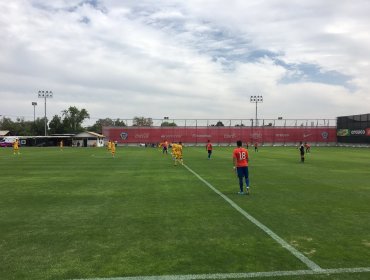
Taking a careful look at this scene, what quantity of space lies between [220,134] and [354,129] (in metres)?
29.8

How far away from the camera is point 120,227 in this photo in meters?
8.18

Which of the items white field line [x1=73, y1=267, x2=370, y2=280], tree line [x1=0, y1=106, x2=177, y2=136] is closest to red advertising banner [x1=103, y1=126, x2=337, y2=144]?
tree line [x1=0, y1=106, x2=177, y2=136]

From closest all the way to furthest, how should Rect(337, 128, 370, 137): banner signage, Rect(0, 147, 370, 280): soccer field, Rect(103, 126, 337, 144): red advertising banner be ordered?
Rect(0, 147, 370, 280): soccer field < Rect(337, 128, 370, 137): banner signage < Rect(103, 126, 337, 144): red advertising banner

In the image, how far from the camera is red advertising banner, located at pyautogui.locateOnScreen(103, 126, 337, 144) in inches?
3625

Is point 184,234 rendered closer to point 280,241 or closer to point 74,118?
point 280,241

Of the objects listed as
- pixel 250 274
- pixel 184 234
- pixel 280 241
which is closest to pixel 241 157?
pixel 184 234

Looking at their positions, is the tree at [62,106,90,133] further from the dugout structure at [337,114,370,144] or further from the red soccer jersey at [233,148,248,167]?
the red soccer jersey at [233,148,248,167]

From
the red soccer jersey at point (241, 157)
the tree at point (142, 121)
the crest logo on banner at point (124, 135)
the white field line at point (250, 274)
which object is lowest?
the white field line at point (250, 274)

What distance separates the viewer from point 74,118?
138750 millimetres

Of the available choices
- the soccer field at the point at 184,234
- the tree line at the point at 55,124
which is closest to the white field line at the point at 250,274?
the soccer field at the point at 184,234

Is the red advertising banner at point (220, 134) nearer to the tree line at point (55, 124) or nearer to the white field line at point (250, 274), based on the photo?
the tree line at point (55, 124)

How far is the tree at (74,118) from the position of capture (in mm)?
132875

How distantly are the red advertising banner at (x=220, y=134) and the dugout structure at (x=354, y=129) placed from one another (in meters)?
4.24

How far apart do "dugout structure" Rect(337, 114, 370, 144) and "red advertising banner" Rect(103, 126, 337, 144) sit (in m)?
4.24
